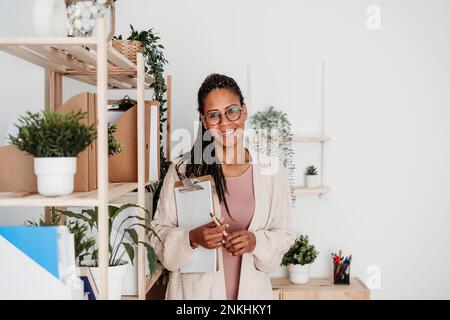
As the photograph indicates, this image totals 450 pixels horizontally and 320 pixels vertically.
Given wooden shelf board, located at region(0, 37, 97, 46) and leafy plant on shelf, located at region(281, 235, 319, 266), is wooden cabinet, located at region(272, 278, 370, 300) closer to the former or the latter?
leafy plant on shelf, located at region(281, 235, 319, 266)

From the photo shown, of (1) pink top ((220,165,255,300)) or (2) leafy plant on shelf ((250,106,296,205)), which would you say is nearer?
(1) pink top ((220,165,255,300))

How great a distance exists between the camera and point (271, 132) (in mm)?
2535

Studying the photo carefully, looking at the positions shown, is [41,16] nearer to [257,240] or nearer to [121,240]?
[121,240]

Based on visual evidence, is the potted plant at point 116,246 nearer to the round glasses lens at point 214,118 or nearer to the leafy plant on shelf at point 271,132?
the round glasses lens at point 214,118

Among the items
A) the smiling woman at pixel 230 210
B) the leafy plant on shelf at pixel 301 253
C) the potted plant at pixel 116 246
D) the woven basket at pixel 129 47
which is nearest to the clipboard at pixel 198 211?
the smiling woman at pixel 230 210

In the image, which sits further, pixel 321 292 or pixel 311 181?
pixel 311 181

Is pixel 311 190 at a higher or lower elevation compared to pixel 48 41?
lower

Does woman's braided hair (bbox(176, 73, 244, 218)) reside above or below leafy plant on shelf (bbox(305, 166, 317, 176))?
above

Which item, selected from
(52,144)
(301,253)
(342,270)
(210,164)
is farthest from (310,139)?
(52,144)

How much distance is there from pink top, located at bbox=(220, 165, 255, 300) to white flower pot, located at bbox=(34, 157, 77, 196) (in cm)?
76

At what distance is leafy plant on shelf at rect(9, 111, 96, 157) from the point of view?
984mm

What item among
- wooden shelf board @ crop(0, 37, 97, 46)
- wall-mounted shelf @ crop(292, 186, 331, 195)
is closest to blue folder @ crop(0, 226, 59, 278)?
wooden shelf board @ crop(0, 37, 97, 46)

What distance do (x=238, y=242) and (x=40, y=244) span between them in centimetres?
72

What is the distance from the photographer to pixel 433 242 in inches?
107
